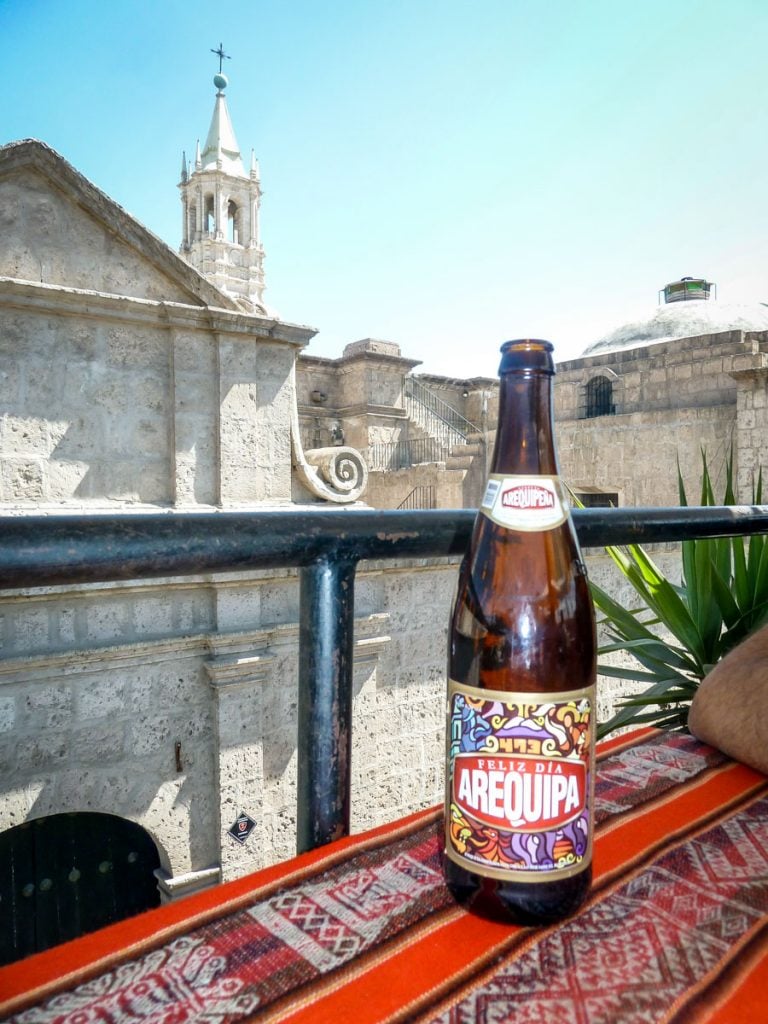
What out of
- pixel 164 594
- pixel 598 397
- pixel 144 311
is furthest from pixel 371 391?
pixel 164 594

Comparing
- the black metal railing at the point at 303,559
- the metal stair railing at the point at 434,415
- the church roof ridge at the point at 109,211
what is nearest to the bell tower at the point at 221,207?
the metal stair railing at the point at 434,415

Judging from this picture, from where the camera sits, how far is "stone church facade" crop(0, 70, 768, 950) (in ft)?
12.6

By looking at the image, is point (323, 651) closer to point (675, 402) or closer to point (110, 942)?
point (110, 942)

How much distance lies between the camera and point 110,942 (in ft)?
2.11

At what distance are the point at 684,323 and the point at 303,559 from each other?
21.5 m

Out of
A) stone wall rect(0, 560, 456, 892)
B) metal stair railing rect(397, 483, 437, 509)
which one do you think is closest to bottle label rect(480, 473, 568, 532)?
stone wall rect(0, 560, 456, 892)

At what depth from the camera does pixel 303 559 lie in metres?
0.90

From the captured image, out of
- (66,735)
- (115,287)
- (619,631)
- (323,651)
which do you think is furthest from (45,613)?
(323,651)

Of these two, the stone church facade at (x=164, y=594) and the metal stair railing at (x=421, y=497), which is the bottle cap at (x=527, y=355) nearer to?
the stone church facade at (x=164, y=594)

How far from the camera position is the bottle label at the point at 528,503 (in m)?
0.79

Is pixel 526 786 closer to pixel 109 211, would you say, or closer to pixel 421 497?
pixel 109 211

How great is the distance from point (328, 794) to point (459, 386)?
58.2 feet

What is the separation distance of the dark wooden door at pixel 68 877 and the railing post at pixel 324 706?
3917mm

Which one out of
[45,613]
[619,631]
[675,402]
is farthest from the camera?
[675,402]
